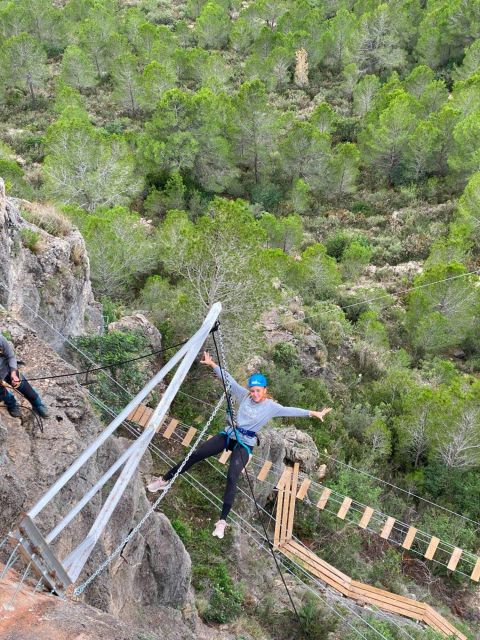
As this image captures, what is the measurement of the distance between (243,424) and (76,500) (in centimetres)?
164

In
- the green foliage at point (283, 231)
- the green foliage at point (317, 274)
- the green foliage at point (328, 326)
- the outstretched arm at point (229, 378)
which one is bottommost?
the outstretched arm at point (229, 378)

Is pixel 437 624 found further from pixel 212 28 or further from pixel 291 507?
pixel 212 28

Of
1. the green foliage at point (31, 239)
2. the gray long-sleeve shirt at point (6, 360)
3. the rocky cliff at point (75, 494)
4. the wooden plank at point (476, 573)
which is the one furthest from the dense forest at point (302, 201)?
the gray long-sleeve shirt at point (6, 360)

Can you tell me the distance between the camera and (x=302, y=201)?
97.6ft

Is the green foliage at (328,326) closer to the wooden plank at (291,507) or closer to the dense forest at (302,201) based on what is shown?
the dense forest at (302,201)

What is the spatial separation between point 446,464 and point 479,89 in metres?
23.0

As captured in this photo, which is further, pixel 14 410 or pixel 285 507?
pixel 285 507

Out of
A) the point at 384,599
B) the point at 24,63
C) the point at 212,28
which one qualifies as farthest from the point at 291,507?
the point at 212,28

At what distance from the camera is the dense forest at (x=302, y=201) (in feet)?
44.1

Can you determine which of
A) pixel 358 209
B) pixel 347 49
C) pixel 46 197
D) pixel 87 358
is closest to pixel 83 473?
pixel 87 358

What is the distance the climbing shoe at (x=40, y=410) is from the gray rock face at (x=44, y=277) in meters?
2.57

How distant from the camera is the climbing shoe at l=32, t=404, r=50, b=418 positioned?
5.85 m

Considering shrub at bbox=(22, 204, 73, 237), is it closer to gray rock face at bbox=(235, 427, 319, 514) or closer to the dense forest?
the dense forest

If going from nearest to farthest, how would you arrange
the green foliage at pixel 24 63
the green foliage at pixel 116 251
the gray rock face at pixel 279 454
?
the gray rock face at pixel 279 454 → the green foliage at pixel 116 251 → the green foliage at pixel 24 63
